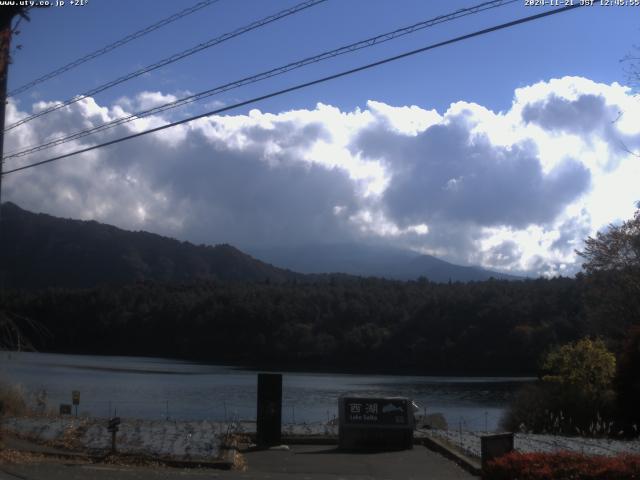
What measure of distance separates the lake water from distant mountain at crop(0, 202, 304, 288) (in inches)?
2598

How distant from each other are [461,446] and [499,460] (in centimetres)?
596

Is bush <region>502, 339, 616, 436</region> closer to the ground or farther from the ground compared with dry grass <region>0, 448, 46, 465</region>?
farther from the ground

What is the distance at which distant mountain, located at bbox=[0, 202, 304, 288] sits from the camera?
136 metres

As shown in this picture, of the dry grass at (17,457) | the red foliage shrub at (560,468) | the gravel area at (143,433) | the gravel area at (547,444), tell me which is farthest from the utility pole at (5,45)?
the gravel area at (547,444)

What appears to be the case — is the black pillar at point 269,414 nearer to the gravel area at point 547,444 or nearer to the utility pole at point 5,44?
the gravel area at point 547,444

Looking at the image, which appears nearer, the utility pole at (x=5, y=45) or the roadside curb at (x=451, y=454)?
the roadside curb at (x=451, y=454)

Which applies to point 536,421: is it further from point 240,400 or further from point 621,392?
point 240,400

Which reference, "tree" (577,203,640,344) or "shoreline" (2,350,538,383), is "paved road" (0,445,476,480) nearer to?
"tree" (577,203,640,344)

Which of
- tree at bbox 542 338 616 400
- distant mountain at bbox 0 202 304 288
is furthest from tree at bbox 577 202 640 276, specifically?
distant mountain at bbox 0 202 304 288

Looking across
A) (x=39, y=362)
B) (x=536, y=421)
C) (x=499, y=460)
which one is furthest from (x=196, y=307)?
(x=499, y=460)

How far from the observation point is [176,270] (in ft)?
549

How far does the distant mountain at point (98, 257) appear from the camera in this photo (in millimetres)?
135875

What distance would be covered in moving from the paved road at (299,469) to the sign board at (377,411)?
731mm

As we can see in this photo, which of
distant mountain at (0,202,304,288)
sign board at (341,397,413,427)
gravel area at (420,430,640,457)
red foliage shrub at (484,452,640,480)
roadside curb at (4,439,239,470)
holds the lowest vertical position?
roadside curb at (4,439,239,470)
